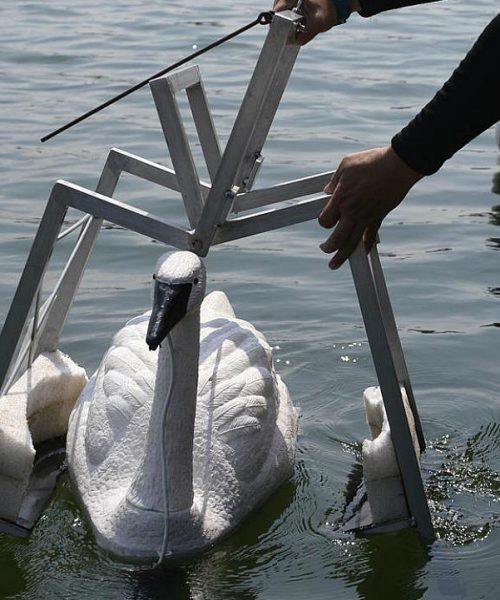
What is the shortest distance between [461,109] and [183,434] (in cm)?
178

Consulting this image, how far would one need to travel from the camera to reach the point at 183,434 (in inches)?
201

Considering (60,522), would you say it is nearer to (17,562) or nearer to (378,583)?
(17,562)

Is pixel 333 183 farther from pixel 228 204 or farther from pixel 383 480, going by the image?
pixel 383 480

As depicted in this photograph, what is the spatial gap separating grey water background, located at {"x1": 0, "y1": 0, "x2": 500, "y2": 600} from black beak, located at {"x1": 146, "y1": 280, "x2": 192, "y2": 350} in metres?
0.95

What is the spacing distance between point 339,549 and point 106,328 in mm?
2771

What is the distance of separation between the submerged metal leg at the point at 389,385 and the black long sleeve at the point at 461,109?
666 mm

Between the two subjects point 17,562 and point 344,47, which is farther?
point 344,47

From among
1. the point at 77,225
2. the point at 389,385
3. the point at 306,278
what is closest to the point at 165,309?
the point at 389,385

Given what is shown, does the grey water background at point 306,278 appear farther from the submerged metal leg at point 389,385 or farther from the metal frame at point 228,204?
the metal frame at point 228,204

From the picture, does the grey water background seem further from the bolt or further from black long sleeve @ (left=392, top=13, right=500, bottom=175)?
black long sleeve @ (left=392, top=13, right=500, bottom=175)

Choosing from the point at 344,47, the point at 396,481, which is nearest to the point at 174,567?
the point at 396,481

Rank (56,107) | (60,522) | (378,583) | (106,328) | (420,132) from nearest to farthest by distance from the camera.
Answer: (420,132), (378,583), (60,522), (106,328), (56,107)

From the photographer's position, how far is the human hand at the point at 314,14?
483 cm

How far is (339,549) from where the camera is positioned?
17.4 feet
